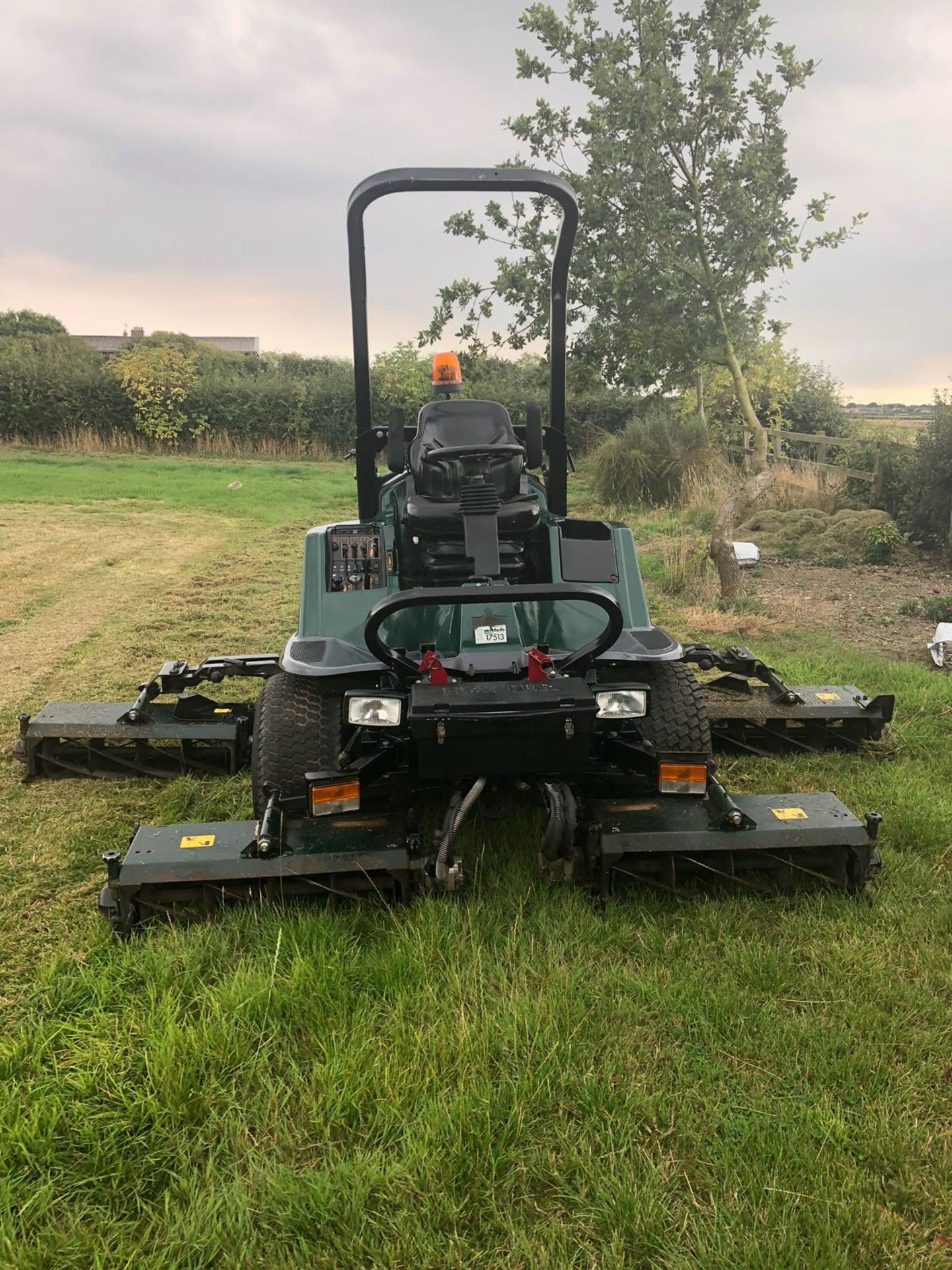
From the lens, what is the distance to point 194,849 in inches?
120

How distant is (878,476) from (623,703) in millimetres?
9342

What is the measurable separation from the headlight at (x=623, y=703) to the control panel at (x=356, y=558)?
134 cm

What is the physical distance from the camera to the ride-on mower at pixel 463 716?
2.95 m

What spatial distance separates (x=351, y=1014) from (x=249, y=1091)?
13.8 inches

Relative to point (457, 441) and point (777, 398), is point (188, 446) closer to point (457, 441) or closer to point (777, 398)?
point (777, 398)

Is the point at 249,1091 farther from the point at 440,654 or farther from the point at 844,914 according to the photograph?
the point at 844,914

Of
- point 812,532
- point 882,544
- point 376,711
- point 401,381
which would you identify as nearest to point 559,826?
point 376,711

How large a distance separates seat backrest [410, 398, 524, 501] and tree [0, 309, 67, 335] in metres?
32.7

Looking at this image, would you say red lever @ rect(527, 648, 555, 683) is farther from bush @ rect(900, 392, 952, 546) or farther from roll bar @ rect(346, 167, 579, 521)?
bush @ rect(900, 392, 952, 546)

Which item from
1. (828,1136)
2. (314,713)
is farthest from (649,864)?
(314,713)

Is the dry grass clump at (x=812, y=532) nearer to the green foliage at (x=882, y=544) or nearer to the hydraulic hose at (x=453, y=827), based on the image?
the green foliage at (x=882, y=544)

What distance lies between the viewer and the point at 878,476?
36.4ft

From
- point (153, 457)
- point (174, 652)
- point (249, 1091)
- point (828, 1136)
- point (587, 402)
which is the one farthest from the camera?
point (153, 457)

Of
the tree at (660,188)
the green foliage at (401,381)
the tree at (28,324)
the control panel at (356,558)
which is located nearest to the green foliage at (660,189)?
the tree at (660,188)
